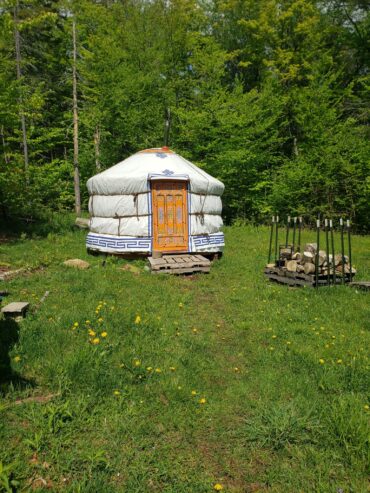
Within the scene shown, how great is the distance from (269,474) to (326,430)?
2.05 ft

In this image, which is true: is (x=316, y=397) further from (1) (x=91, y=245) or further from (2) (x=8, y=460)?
(1) (x=91, y=245)

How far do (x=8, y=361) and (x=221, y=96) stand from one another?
15609mm

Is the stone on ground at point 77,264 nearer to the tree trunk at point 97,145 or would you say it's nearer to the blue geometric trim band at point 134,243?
the blue geometric trim band at point 134,243

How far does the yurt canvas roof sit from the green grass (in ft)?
12.7

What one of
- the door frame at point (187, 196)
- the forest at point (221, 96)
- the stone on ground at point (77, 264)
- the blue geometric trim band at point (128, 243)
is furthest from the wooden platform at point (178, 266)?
the forest at point (221, 96)

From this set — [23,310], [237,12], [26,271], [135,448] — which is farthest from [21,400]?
[237,12]

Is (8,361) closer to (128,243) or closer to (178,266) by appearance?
(178,266)

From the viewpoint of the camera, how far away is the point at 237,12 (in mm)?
19250

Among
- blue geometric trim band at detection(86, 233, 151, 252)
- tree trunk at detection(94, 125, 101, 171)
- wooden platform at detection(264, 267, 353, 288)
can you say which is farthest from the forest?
wooden platform at detection(264, 267, 353, 288)

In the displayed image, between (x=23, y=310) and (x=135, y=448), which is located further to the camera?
(x=23, y=310)

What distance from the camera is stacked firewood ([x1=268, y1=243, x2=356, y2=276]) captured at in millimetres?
6418

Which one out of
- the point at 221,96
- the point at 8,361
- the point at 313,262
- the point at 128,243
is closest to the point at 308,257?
the point at 313,262

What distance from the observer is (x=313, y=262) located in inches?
255

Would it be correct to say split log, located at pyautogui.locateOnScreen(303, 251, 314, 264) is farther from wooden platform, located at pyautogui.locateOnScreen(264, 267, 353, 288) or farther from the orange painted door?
the orange painted door
